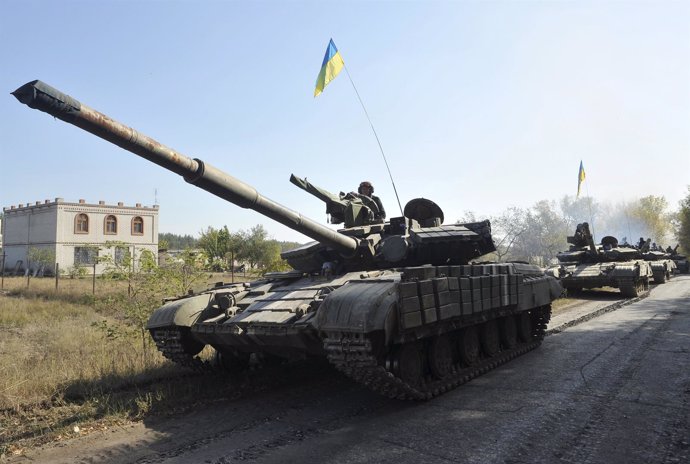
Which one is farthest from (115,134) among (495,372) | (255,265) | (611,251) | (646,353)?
(255,265)

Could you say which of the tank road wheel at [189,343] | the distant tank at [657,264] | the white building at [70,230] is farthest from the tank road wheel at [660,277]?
the white building at [70,230]

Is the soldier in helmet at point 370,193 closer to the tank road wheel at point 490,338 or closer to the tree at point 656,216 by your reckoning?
the tank road wheel at point 490,338

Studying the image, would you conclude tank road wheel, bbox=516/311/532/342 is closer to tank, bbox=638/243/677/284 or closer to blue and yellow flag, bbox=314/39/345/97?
blue and yellow flag, bbox=314/39/345/97

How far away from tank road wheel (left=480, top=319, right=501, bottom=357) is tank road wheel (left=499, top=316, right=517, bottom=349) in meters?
Result: 0.29

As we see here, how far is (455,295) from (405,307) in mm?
1335

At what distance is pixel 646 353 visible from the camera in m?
8.61

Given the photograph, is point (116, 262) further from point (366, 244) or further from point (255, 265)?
point (255, 265)

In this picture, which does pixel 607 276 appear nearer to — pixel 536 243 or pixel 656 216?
pixel 536 243

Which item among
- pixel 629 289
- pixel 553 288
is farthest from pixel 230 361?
pixel 629 289

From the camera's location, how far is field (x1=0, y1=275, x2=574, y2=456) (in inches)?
221

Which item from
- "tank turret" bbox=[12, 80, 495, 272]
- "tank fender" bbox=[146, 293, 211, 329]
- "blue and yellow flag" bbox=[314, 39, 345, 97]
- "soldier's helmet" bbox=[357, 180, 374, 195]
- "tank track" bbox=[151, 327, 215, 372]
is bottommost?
"tank track" bbox=[151, 327, 215, 372]

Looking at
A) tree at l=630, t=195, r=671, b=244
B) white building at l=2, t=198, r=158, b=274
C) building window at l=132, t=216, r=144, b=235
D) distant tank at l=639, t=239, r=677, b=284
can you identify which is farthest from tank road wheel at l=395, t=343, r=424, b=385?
tree at l=630, t=195, r=671, b=244

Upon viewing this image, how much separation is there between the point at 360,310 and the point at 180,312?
303 centimetres

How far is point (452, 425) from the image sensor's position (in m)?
5.27
